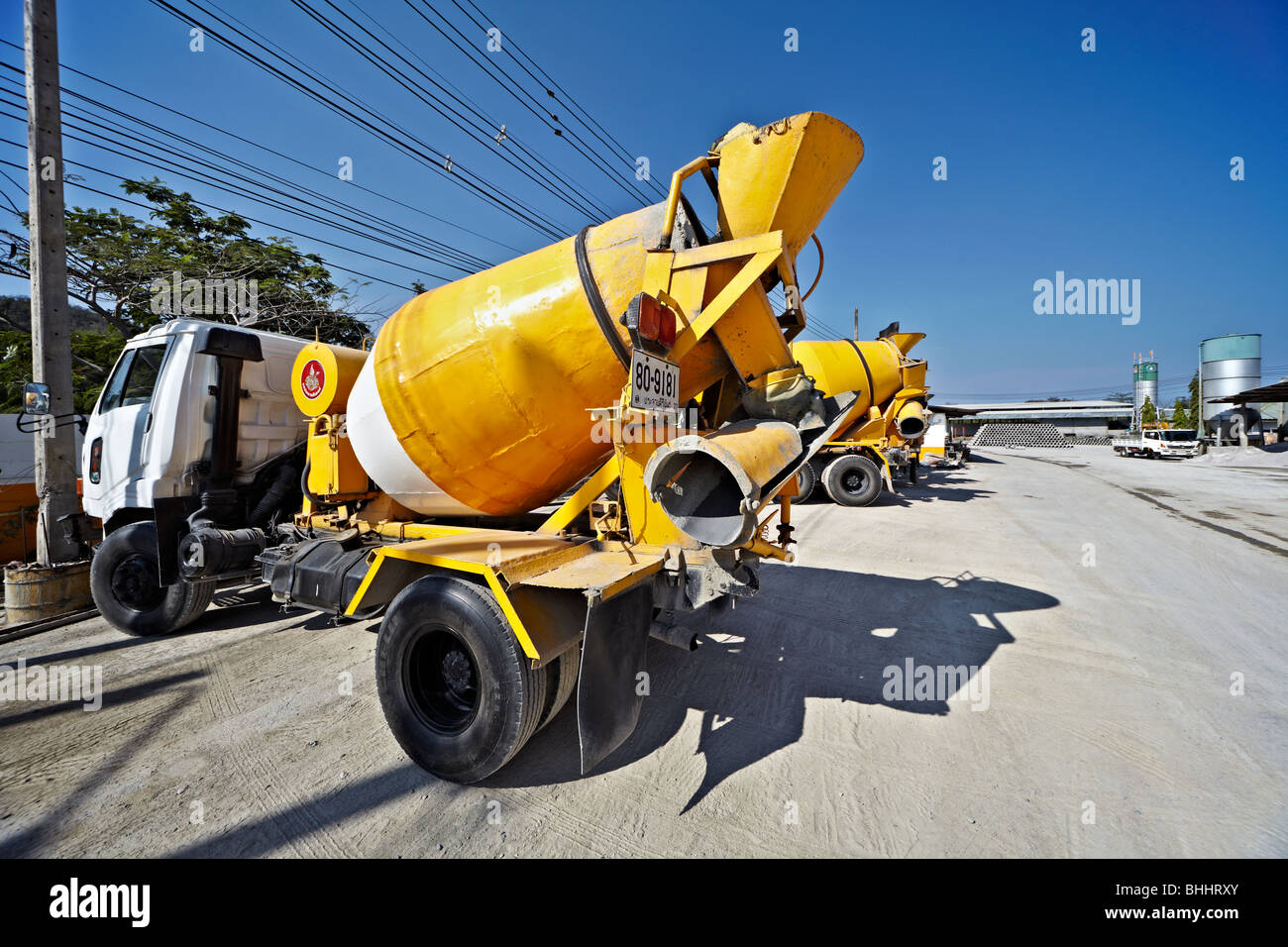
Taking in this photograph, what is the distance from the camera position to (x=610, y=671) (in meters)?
2.53

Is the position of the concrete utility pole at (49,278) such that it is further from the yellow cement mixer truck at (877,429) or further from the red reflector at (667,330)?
the yellow cement mixer truck at (877,429)

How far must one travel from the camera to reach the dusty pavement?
233cm

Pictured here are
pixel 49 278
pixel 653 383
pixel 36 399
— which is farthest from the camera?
pixel 49 278

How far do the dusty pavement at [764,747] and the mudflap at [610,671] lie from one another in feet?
1.13

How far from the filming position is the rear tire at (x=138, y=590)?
4.74m

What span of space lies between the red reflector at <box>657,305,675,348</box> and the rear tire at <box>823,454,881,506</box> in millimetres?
10654

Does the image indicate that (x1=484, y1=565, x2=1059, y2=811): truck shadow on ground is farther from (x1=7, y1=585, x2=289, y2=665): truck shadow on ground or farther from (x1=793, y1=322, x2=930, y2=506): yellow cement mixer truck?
(x1=793, y1=322, x2=930, y2=506): yellow cement mixer truck

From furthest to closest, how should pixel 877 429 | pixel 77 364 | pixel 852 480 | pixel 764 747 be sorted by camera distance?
pixel 77 364
pixel 852 480
pixel 877 429
pixel 764 747

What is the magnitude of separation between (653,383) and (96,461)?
239 inches

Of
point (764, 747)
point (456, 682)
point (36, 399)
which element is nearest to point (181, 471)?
point (36, 399)

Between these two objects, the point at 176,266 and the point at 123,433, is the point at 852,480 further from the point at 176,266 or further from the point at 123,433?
the point at 176,266

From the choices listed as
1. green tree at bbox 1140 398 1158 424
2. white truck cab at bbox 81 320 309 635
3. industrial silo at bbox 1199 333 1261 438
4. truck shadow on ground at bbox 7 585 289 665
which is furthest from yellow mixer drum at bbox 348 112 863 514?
green tree at bbox 1140 398 1158 424
